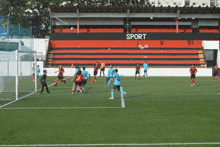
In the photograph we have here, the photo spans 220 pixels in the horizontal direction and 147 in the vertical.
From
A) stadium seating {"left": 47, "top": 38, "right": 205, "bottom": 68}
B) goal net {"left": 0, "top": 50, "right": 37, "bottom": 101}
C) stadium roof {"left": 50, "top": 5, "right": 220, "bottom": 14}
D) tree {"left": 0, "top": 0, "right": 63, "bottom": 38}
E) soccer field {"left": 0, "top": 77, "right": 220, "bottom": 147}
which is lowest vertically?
soccer field {"left": 0, "top": 77, "right": 220, "bottom": 147}

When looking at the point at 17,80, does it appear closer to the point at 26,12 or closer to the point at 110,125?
the point at 110,125

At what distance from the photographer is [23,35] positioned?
22.5m

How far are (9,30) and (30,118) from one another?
648 inches

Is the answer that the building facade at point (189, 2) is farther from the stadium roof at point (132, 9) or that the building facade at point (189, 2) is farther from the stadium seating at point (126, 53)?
the stadium seating at point (126, 53)

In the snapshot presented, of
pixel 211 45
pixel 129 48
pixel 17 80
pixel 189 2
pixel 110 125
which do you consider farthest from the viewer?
pixel 189 2

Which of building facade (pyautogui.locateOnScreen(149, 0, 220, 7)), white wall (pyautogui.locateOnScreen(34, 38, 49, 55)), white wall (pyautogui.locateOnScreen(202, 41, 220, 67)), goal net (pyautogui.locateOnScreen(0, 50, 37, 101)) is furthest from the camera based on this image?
building facade (pyautogui.locateOnScreen(149, 0, 220, 7))

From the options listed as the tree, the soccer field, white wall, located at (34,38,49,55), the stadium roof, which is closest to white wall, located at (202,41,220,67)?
the stadium roof

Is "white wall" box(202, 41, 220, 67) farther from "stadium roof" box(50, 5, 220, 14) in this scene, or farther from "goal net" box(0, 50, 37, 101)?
"goal net" box(0, 50, 37, 101)

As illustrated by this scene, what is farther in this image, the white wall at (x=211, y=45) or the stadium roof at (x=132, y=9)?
the stadium roof at (x=132, y=9)

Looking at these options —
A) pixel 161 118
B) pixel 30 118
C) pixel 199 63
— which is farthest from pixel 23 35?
pixel 199 63

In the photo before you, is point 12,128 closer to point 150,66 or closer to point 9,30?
point 9,30

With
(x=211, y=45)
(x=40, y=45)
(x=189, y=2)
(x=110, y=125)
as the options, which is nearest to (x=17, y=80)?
(x=110, y=125)

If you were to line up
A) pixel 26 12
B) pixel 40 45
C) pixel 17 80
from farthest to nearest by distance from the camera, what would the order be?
pixel 26 12, pixel 40 45, pixel 17 80

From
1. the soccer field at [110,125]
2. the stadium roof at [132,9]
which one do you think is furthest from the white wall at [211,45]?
the soccer field at [110,125]
